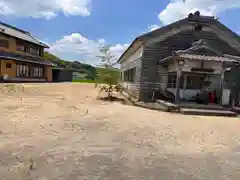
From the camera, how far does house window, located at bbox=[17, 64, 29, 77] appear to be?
3280 centimetres

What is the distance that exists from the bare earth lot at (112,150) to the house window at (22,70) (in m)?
27.3

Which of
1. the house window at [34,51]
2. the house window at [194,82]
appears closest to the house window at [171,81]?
the house window at [194,82]

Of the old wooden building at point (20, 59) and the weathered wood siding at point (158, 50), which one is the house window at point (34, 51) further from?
the weathered wood siding at point (158, 50)

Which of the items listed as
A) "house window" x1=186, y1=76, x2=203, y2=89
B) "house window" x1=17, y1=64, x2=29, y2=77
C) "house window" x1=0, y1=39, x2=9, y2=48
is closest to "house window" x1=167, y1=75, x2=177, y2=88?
"house window" x1=186, y1=76, x2=203, y2=89

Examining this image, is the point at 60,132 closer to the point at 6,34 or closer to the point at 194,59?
the point at 194,59

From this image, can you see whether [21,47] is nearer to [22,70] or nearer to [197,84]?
[22,70]

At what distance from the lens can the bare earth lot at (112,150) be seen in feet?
12.4

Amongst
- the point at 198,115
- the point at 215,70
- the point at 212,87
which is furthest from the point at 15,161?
the point at 212,87

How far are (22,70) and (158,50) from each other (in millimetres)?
25332

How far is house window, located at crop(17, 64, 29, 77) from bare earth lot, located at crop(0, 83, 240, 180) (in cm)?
2732

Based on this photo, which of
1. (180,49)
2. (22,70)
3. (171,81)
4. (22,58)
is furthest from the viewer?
(22,70)

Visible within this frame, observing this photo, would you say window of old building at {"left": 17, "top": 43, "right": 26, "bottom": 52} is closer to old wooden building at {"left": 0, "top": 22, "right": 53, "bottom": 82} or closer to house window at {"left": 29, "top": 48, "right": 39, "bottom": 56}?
old wooden building at {"left": 0, "top": 22, "right": 53, "bottom": 82}

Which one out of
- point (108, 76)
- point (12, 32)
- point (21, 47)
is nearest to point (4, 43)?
point (21, 47)

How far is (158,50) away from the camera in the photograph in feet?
47.1
